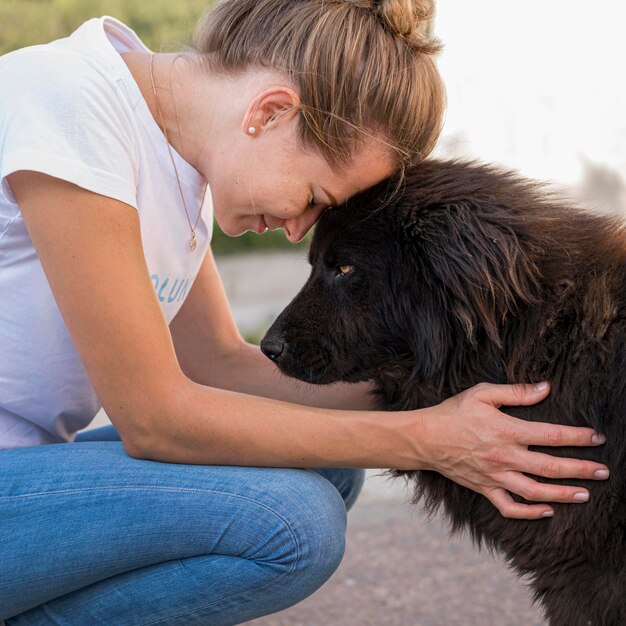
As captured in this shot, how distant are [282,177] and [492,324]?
2.04 feet

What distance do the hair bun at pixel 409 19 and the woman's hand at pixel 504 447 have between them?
86 cm

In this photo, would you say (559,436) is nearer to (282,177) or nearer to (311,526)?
(311,526)

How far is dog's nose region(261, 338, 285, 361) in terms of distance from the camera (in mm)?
2377

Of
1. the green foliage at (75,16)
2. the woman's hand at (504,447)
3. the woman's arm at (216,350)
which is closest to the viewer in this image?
the woman's hand at (504,447)

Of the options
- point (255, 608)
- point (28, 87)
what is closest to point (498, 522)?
point (255, 608)

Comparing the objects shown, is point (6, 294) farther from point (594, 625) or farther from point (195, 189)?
point (594, 625)

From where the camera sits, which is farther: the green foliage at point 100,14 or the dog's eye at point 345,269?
the green foliage at point 100,14

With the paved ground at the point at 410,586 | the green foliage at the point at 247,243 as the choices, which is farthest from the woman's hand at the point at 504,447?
the green foliage at the point at 247,243

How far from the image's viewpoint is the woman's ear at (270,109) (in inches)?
80.0

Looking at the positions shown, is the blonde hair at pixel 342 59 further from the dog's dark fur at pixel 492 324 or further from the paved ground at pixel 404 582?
the paved ground at pixel 404 582

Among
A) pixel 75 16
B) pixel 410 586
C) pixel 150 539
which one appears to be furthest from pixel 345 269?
pixel 75 16

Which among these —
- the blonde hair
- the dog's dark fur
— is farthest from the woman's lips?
the blonde hair

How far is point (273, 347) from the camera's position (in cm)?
238

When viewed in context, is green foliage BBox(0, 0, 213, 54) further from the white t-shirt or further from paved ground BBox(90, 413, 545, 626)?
the white t-shirt
